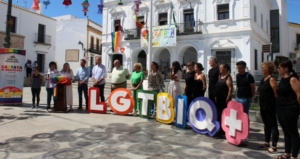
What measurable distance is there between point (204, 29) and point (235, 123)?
15.1 metres

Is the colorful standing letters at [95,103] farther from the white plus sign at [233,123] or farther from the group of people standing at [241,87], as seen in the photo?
the white plus sign at [233,123]

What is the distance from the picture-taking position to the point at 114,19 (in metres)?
22.5

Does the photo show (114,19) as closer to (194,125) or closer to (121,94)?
(121,94)

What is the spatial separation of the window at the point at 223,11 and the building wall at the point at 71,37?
20356 mm

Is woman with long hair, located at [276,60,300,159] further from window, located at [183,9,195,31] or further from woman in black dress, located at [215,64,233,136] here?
window, located at [183,9,195,31]

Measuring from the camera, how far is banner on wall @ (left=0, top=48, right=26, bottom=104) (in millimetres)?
7907

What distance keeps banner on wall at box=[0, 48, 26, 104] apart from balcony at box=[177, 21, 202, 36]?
1343 cm

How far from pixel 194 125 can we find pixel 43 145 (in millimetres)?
3226

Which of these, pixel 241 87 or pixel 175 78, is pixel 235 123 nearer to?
pixel 241 87

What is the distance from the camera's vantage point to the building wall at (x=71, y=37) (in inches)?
1270

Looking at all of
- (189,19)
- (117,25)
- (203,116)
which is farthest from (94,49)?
(203,116)

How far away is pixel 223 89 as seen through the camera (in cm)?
488

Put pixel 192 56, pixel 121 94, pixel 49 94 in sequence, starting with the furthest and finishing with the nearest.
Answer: pixel 192 56, pixel 49 94, pixel 121 94

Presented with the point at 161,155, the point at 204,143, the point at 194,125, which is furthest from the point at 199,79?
the point at 161,155
